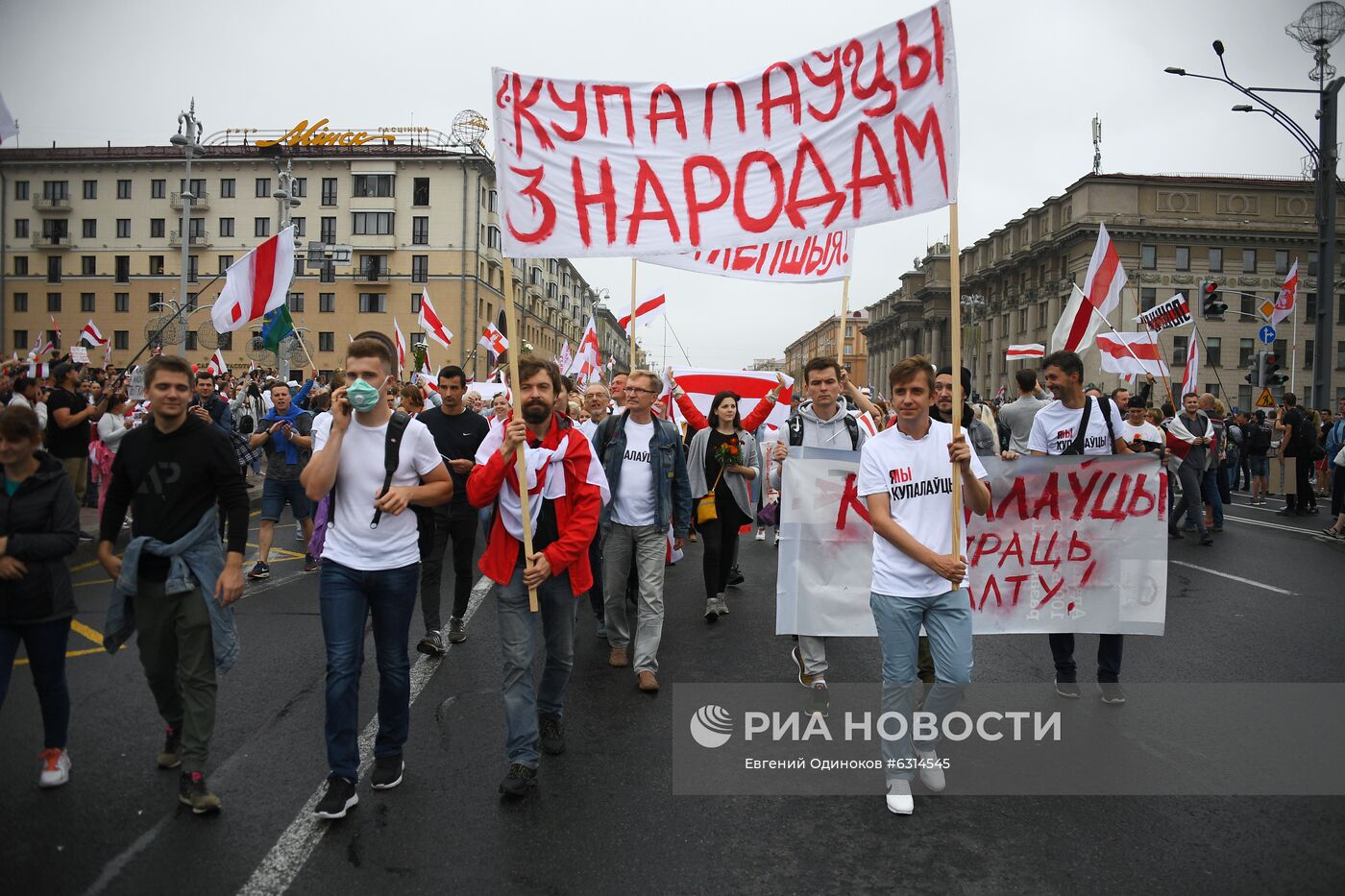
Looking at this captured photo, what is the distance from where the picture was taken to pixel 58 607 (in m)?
4.12

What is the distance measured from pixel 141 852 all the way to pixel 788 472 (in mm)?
3831

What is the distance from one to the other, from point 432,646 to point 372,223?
63.6 m

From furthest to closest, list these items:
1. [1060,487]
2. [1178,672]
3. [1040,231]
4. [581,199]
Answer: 1. [1040,231]
2. [1178,672]
3. [1060,487]
4. [581,199]

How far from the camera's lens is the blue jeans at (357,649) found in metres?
3.86

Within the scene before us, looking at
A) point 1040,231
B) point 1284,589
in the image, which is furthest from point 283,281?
point 1040,231

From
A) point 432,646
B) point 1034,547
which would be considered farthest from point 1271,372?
point 432,646

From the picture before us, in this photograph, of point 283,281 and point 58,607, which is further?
point 283,281

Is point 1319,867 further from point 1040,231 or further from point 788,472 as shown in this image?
point 1040,231

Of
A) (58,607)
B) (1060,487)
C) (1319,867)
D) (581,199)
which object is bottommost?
(1319,867)

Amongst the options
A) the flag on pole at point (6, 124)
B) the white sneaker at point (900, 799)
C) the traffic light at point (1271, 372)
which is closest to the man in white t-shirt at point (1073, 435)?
the white sneaker at point (900, 799)

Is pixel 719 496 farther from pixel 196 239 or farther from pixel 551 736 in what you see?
pixel 196 239

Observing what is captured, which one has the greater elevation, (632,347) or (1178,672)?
(632,347)

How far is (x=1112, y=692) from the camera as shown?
17.7 ft

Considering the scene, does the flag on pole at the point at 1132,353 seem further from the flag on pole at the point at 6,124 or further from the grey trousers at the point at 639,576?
the flag on pole at the point at 6,124
